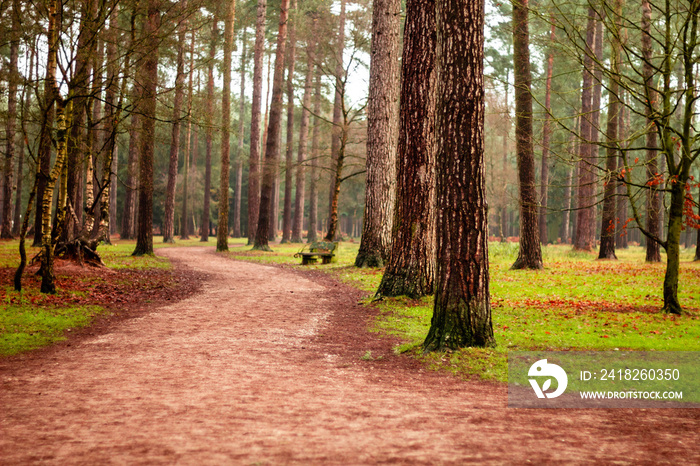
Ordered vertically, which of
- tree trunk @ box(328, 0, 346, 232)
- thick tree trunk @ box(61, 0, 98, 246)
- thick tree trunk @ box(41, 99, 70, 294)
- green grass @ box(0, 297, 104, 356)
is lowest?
green grass @ box(0, 297, 104, 356)

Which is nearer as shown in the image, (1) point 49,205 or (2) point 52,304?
(2) point 52,304

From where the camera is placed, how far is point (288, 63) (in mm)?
33219

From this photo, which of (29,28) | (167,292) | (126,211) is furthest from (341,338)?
(126,211)

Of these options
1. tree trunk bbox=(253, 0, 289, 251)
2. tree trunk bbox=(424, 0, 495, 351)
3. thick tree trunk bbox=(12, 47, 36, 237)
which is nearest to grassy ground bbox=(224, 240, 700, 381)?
tree trunk bbox=(424, 0, 495, 351)

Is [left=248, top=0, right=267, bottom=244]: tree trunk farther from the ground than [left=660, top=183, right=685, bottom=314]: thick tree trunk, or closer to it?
farther from the ground

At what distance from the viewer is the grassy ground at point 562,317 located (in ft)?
21.5

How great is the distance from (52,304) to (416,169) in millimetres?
6940

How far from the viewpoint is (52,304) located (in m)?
9.00

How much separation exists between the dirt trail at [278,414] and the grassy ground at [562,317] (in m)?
0.60

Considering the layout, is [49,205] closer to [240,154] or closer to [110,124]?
[110,124]

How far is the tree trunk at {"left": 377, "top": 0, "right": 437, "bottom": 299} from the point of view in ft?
32.4

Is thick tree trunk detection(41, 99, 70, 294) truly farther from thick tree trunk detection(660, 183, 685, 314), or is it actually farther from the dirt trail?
thick tree trunk detection(660, 183, 685, 314)

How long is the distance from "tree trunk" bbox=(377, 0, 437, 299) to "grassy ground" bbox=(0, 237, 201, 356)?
17.7ft

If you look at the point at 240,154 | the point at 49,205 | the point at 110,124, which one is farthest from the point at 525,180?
the point at 240,154
